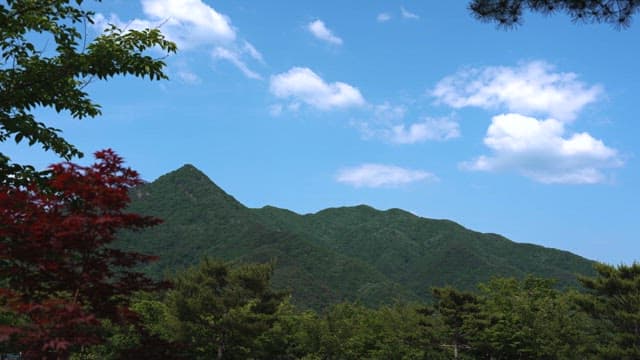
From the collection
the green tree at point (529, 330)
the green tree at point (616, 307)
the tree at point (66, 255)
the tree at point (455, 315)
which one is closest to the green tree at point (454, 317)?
the tree at point (455, 315)

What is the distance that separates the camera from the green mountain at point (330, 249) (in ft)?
375

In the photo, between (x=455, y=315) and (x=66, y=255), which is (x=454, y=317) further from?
(x=66, y=255)

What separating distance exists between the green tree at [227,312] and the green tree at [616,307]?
1975cm

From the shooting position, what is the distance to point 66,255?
768cm

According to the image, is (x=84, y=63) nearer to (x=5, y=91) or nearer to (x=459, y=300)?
(x=5, y=91)

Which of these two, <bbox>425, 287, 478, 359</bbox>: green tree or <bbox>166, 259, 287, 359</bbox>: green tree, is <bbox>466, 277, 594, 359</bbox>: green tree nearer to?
<bbox>425, 287, 478, 359</bbox>: green tree

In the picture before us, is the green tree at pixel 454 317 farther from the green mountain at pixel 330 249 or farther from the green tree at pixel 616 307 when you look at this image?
the green mountain at pixel 330 249

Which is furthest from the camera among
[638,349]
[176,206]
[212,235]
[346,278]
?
[176,206]

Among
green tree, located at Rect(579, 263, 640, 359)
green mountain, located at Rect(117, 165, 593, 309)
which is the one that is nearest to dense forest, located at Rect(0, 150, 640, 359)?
green tree, located at Rect(579, 263, 640, 359)

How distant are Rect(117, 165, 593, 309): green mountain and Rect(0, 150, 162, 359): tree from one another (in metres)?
86.0

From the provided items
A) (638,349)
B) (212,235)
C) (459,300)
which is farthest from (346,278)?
(638,349)

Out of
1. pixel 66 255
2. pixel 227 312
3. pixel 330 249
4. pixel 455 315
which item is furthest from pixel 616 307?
pixel 330 249

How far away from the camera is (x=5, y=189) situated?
25.1 ft

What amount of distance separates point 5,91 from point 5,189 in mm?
1384
